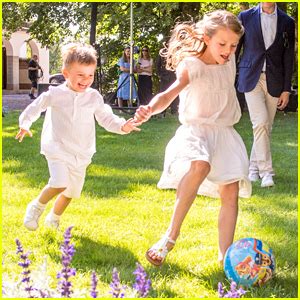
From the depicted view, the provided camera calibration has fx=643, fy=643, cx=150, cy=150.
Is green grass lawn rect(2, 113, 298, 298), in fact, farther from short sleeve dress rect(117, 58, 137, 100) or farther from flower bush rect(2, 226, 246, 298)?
short sleeve dress rect(117, 58, 137, 100)

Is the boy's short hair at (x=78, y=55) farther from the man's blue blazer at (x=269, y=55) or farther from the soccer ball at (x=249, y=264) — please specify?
the man's blue blazer at (x=269, y=55)

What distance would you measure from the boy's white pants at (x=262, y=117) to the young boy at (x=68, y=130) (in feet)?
8.81

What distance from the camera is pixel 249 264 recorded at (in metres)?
3.86

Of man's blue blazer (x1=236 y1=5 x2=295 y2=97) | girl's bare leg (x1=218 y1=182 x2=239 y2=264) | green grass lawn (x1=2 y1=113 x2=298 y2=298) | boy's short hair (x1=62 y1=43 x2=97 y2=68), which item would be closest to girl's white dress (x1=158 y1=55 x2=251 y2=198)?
girl's bare leg (x1=218 y1=182 x2=239 y2=264)

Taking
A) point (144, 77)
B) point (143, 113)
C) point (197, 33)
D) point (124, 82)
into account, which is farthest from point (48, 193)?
point (144, 77)

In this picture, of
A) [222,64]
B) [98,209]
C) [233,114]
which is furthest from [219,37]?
[98,209]

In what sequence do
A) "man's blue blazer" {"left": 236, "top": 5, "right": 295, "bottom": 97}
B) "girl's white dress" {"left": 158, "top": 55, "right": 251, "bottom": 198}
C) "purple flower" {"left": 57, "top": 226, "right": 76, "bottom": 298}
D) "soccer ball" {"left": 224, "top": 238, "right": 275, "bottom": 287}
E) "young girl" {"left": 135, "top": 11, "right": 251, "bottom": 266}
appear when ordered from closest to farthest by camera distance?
"purple flower" {"left": 57, "top": 226, "right": 76, "bottom": 298} → "soccer ball" {"left": 224, "top": 238, "right": 275, "bottom": 287} → "young girl" {"left": 135, "top": 11, "right": 251, "bottom": 266} → "girl's white dress" {"left": 158, "top": 55, "right": 251, "bottom": 198} → "man's blue blazer" {"left": 236, "top": 5, "right": 295, "bottom": 97}

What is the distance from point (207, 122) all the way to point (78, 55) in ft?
4.02

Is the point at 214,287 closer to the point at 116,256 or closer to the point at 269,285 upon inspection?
the point at 269,285

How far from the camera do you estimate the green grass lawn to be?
3986 millimetres

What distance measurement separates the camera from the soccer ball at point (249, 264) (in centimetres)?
383

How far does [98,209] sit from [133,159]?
334cm

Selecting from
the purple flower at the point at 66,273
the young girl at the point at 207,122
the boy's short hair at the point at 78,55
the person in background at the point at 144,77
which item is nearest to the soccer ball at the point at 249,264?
the young girl at the point at 207,122

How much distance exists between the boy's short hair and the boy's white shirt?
264 mm
